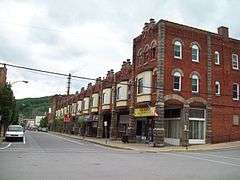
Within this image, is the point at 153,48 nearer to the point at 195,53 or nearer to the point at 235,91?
the point at 195,53

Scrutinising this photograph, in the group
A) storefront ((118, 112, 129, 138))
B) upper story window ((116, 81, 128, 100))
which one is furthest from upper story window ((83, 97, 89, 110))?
upper story window ((116, 81, 128, 100))

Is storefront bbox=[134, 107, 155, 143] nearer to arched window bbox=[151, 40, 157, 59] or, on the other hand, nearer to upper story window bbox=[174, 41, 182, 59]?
arched window bbox=[151, 40, 157, 59]

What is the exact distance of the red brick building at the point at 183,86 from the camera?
36.3 metres

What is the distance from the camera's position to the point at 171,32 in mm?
37125

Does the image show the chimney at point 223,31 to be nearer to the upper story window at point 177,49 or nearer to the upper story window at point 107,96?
the upper story window at point 177,49

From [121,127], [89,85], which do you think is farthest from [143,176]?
[89,85]

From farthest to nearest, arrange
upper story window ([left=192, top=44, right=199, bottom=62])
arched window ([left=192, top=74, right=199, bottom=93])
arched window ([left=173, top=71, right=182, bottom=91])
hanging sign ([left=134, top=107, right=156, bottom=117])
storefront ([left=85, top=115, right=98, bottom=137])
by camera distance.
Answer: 1. storefront ([left=85, top=115, right=98, bottom=137])
2. upper story window ([left=192, top=44, right=199, bottom=62])
3. arched window ([left=192, top=74, right=199, bottom=93])
4. arched window ([left=173, top=71, right=182, bottom=91])
5. hanging sign ([left=134, top=107, right=156, bottom=117])

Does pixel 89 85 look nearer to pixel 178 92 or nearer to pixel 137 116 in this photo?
pixel 137 116

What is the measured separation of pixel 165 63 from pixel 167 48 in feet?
5.18

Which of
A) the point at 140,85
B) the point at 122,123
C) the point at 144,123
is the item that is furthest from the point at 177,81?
the point at 122,123

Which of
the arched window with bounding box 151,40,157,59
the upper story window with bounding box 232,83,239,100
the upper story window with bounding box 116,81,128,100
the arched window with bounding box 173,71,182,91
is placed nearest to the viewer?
the arched window with bounding box 173,71,182,91

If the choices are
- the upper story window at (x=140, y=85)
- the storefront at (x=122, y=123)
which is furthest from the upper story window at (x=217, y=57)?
the storefront at (x=122, y=123)

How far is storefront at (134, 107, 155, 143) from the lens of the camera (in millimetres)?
37406

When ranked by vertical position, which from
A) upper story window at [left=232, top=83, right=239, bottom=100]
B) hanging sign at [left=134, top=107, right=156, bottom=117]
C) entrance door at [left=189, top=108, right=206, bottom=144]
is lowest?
entrance door at [left=189, top=108, right=206, bottom=144]
